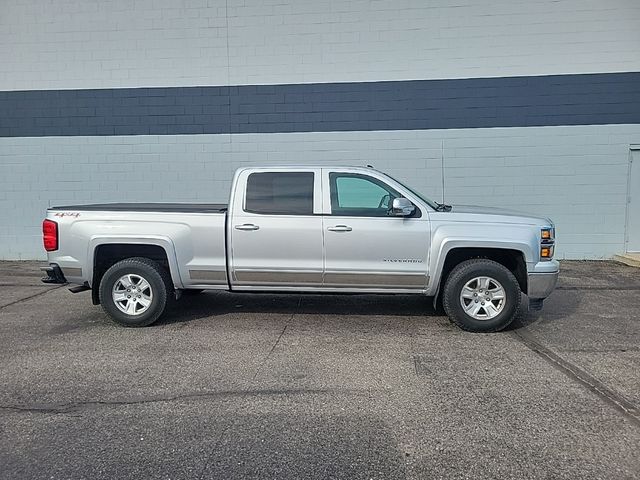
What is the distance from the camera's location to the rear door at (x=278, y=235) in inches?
226

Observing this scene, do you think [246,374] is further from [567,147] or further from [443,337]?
[567,147]

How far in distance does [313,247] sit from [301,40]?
680cm

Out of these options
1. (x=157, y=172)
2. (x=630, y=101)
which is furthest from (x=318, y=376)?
(x=630, y=101)

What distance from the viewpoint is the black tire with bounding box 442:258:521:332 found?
18.2 feet

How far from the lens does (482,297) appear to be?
5.62 meters

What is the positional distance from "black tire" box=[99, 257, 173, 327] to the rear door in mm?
924

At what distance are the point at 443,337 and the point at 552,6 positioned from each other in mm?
8704

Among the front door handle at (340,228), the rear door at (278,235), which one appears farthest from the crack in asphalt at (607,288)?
the rear door at (278,235)

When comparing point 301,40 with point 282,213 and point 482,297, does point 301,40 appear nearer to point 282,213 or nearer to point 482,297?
point 282,213

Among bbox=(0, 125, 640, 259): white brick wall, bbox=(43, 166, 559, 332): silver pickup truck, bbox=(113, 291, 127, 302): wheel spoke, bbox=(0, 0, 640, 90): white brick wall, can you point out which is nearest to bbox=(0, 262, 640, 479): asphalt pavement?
bbox=(113, 291, 127, 302): wheel spoke

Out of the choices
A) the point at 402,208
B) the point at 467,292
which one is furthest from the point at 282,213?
the point at 467,292

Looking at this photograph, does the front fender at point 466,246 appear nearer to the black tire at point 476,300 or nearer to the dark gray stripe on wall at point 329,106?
the black tire at point 476,300

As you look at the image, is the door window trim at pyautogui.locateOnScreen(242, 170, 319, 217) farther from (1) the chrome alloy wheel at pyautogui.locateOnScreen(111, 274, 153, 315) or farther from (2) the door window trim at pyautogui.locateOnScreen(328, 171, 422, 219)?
(1) the chrome alloy wheel at pyautogui.locateOnScreen(111, 274, 153, 315)

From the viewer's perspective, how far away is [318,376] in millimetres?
4328
